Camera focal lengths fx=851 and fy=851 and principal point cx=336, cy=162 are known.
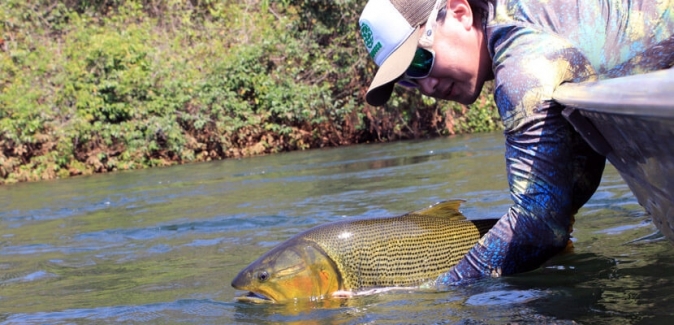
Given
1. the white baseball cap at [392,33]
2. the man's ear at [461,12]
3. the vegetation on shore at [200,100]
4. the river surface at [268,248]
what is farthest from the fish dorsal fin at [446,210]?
the vegetation on shore at [200,100]

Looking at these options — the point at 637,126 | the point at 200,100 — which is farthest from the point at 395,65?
the point at 200,100

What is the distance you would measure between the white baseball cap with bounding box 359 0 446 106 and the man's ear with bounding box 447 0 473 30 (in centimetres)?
4

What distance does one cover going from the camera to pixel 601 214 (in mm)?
6172

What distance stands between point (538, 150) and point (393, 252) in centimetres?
105

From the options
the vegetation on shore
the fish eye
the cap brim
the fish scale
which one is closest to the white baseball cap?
the cap brim

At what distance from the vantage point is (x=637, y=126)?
7.88 ft

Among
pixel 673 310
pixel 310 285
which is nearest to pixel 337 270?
pixel 310 285

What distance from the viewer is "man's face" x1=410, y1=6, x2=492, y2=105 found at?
138 inches

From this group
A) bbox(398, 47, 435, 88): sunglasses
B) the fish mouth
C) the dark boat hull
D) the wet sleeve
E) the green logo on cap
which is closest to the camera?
the dark boat hull

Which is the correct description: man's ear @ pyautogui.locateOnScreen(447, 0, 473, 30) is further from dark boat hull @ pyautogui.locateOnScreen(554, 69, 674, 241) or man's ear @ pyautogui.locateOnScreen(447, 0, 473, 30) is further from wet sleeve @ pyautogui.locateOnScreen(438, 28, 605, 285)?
dark boat hull @ pyautogui.locateOnScreen(554, 69, 674, 241)

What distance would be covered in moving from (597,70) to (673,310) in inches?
37.2

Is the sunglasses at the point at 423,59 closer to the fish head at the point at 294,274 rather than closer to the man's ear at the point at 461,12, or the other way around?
the man's ear at the point at 461,12

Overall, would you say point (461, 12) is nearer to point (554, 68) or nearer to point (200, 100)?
point (554, 68)

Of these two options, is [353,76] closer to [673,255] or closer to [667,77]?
[673,255]
